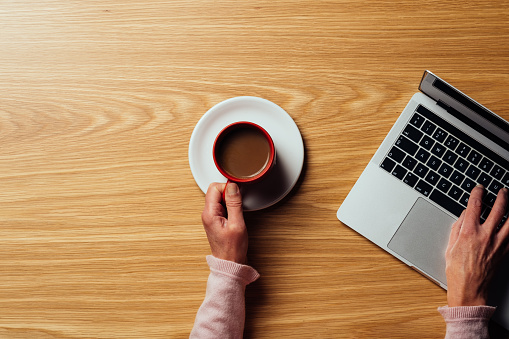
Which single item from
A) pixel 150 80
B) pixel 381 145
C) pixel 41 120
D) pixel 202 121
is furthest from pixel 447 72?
pixel 41 120

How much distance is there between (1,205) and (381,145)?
84 centimetres

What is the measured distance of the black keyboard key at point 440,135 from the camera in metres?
0.88

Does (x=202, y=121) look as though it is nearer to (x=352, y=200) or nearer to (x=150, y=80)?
(x=150, y=80)

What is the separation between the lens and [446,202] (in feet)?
2.86

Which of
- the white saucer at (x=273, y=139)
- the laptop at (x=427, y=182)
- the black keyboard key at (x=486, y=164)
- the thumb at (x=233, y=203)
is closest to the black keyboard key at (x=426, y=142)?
the laptop at (x=427, y=182)

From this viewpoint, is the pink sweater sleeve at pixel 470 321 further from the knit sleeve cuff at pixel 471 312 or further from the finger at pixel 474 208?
the finger at pixel 474 208

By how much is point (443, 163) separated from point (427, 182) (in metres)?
0.05

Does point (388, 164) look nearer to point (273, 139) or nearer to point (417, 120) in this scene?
point (417, 120)

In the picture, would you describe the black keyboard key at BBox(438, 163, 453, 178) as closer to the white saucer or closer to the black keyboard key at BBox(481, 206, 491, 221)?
the black keyboard key at BBox(481, 206, 491, 221)

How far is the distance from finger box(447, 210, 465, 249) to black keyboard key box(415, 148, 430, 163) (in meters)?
0.13

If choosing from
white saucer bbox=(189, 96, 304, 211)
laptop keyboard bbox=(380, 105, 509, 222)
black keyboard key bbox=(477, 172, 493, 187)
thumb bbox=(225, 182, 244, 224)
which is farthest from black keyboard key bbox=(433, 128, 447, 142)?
thumb bbox=(225, 182, 244, 224)

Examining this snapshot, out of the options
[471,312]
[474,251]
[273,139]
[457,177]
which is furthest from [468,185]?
[273,139]

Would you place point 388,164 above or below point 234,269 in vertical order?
above

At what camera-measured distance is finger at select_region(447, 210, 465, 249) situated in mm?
860
